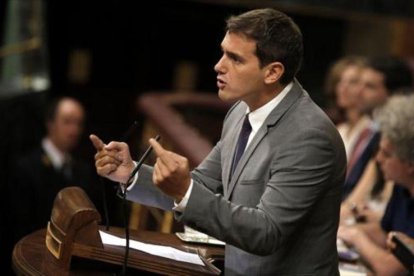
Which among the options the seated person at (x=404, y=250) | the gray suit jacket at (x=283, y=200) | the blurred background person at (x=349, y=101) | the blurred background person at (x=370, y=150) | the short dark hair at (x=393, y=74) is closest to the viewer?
the gray suit jacket at (x=283, y=200)

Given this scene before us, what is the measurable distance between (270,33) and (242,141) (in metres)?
0.30

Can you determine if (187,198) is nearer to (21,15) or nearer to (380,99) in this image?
(380,99)

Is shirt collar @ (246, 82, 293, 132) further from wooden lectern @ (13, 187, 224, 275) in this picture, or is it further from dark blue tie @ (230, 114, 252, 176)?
wooden lectern @ (13, 187, 224, 275)

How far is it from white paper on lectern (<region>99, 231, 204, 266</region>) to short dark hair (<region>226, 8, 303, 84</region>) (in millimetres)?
498

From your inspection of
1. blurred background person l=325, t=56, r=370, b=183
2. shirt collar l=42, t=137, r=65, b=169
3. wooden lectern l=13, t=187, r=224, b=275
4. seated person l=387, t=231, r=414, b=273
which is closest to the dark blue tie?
wooden lectern l=13, t=187, r=224, b=275

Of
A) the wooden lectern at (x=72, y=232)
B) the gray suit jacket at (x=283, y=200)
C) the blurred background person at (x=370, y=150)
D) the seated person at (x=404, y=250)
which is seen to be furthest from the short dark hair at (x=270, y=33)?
the blurred background person at (x=370, y=150)

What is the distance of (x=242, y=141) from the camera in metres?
2.51

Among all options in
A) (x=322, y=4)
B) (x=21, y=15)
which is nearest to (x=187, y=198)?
(x=21, y=15)

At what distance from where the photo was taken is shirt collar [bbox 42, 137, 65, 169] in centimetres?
592

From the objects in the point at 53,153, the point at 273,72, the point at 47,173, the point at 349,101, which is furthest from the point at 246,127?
the point at 53,153

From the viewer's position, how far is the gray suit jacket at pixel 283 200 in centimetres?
222

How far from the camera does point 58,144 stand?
235 inches

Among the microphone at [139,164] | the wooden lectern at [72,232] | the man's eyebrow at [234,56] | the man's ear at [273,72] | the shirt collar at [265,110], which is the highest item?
the man's eyebrow at [234,56]

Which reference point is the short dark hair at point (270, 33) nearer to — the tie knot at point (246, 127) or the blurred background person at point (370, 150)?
the tie knot at point (246, 127)
